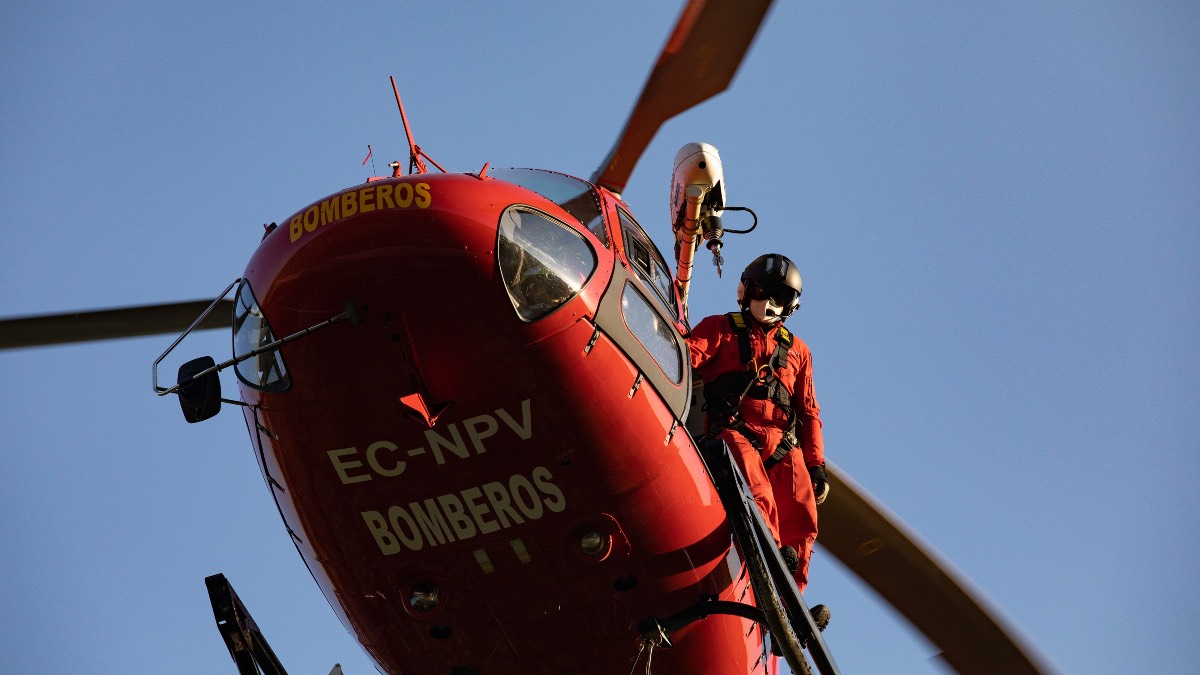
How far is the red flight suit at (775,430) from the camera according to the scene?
8.80 meters

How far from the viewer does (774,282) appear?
9672 mm

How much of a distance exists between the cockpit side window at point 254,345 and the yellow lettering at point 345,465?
447 millimetres

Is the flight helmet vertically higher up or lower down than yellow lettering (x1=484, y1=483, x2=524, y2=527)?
higher up

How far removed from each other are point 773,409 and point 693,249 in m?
1.68

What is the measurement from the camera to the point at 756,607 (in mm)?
8070

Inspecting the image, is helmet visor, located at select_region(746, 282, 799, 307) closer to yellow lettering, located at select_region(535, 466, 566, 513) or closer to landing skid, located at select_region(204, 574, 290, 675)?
yellow lettering, located at select_region(535, 466, 566, 513)

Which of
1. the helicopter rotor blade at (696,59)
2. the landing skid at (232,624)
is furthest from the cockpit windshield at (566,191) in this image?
the landing skid at (232,624)

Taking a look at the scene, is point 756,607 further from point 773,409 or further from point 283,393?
point 283,393

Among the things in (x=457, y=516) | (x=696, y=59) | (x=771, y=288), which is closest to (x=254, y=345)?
(x=457, y=516)

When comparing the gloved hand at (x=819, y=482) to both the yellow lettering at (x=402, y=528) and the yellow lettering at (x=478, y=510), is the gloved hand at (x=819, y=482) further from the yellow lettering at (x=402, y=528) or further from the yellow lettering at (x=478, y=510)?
the yellow lettering at (x=402, y=528)

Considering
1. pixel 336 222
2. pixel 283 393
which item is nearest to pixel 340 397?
pixel 283 393

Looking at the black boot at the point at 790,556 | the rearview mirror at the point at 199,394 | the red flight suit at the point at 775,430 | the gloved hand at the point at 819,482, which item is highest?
the rearview mirror at the point at 199,394

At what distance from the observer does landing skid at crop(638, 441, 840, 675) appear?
7.85m

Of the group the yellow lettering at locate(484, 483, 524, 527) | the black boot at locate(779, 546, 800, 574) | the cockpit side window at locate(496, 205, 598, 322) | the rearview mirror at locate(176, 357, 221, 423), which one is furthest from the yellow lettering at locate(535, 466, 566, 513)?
the black boot at locate(779, 546, 800, 574)
